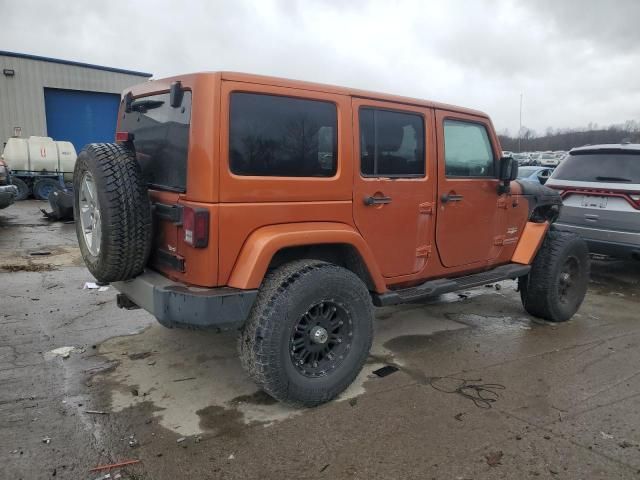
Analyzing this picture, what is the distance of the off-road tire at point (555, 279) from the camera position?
5020 mm

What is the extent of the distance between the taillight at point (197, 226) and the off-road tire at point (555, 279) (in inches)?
141

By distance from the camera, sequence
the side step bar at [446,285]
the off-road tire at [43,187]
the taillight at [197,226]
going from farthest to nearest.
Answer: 1. the off-road tire at [43,187]
2. the side step bar at [446,285]
3. the taillight at [197,226]

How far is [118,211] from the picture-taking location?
9.87 feet

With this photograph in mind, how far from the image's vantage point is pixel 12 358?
398 centimetres

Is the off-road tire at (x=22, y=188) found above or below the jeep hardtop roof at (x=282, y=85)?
below

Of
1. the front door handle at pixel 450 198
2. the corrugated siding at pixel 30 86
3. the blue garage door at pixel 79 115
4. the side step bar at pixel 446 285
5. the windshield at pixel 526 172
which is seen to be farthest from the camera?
the blue garage door at pixel 79 115

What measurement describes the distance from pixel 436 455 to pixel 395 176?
1952 mm

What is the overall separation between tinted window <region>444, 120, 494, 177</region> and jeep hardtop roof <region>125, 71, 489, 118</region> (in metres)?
0.19

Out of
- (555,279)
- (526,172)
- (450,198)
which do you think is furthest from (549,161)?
A: (450,198)

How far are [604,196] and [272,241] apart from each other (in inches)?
209

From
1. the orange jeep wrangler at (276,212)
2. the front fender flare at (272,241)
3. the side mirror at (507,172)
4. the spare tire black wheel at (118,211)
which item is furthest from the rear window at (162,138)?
the side mirror at (507,172)

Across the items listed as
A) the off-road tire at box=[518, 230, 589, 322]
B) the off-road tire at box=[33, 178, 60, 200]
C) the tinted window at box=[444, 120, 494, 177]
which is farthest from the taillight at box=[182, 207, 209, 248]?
the off-road tire at box=[33, 178, 60, 200]

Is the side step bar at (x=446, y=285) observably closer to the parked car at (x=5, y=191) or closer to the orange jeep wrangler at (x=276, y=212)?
the orange jeep wrangler at (x=276, y=212)

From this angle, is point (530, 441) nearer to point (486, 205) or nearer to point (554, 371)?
point (554, 371)
